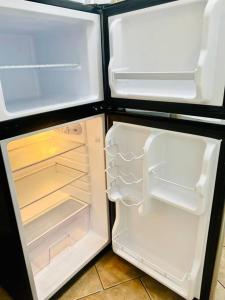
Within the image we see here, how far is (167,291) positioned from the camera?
1.34m

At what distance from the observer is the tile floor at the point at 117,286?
132 centimetres

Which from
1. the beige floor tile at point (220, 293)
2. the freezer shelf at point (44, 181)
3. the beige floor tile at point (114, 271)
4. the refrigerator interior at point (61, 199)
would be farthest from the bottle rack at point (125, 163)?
the beige floor tile at point (220, 293)

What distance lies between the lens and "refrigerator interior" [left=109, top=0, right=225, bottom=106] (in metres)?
0.76

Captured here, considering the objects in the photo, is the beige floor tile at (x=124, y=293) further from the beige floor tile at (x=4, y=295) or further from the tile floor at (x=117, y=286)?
the beige floor tile at (x=4, y=295)

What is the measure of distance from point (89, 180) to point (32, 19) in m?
1.00

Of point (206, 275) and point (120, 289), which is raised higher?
point (206, 275)

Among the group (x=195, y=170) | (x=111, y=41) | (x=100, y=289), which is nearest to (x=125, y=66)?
(x=111, y=41)

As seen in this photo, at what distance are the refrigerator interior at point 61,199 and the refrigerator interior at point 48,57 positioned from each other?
22 centimetres

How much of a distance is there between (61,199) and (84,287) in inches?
25.1

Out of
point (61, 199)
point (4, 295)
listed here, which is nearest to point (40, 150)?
point (61, 199)

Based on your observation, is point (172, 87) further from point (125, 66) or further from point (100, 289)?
point (100, 289)

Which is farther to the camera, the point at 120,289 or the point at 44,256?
the point at 44,256

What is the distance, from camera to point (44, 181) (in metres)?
1.76

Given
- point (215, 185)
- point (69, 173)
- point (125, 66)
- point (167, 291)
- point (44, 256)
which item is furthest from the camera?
point (69, 173)
